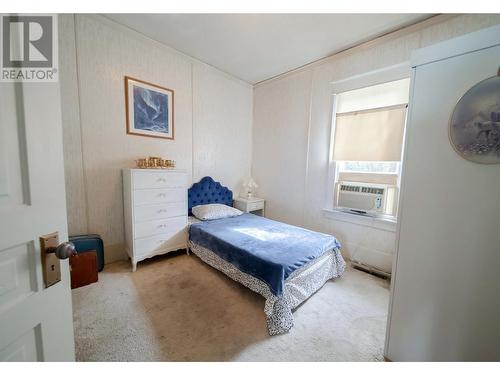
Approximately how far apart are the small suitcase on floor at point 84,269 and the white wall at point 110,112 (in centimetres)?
44

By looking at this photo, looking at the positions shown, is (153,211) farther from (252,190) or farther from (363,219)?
(363,219)

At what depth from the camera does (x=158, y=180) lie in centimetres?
239

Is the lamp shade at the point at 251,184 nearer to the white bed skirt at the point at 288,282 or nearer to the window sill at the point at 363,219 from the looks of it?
the window sill at the point at 363,219

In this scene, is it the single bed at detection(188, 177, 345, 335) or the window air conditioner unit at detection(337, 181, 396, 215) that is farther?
the window air conditioner unit at detection(337, 181, 396, 215)

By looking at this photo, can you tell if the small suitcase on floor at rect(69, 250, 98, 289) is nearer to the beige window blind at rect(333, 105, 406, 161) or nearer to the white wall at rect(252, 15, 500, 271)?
the white wall at rect(252, 15, 500, 271)

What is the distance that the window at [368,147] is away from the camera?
7.69ft

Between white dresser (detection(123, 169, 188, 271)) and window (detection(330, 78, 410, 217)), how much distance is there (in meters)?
2.24

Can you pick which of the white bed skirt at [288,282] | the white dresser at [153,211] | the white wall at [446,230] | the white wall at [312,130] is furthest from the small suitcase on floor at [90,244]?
the white wall at [446,230]

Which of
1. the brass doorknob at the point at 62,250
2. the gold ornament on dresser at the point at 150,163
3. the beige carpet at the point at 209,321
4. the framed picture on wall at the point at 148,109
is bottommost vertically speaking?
the beige carpet at the point at 209,321

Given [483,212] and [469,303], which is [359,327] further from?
[483,212]

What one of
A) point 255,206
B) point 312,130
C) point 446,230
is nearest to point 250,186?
point 255,206

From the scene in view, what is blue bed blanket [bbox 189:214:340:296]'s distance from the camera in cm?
167

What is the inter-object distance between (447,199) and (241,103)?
3400 millimetres
